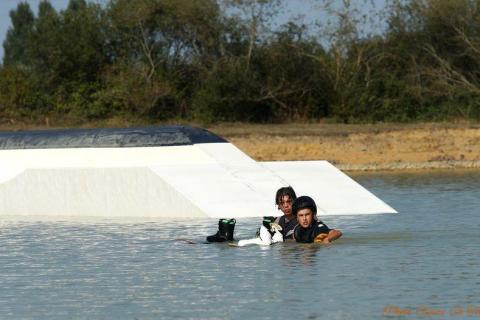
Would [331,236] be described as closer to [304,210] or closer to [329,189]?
[304,210]

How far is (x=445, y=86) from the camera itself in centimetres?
4650

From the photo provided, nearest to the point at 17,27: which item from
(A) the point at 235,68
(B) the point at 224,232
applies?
(A) the point at 235,68

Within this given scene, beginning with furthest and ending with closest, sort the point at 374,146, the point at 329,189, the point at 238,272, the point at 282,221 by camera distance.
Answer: the point at 374,146 < the point at 329,189 < the point at 282,221 < the point at 238,272

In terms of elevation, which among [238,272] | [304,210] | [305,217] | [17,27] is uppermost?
[17,27]

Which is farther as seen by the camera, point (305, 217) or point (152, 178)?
point (152, 178)

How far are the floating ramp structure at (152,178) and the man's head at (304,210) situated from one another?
428 cm

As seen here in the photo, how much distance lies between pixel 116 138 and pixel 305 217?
325 inches

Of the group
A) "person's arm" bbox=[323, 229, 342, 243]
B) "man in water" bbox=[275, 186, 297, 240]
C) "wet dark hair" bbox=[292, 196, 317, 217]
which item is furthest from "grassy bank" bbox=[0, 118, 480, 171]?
"wet dark hair" bbox=[292, 196, 317, 217]

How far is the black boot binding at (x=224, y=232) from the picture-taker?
17.2m

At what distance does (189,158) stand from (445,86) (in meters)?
25.0

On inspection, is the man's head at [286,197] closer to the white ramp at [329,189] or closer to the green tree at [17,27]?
the white ramp at [329,189]

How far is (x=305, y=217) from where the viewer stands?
54.0 ft

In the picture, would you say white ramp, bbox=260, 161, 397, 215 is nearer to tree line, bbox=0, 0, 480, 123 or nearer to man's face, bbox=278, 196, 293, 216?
man's face, bbox=278, 196, 293, 216

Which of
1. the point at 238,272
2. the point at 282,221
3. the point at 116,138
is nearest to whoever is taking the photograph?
the point at 238,272
